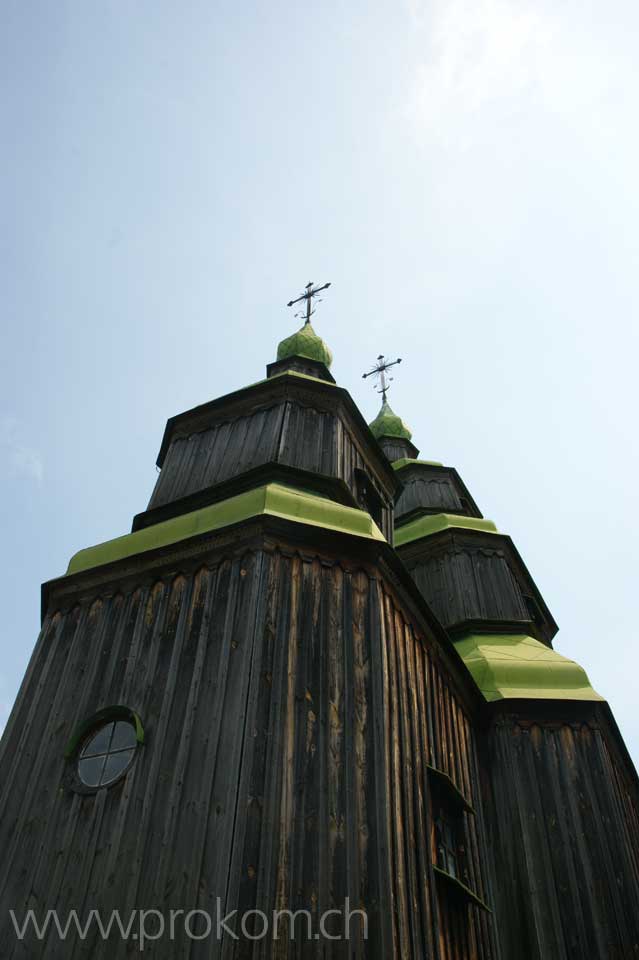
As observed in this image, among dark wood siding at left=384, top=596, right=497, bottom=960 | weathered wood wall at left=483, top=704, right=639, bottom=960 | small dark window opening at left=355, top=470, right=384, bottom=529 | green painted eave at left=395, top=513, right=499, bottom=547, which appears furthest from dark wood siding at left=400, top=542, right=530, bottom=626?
dark wood siding at left=384, top=596, right=497, bottom=960

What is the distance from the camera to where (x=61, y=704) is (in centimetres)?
940

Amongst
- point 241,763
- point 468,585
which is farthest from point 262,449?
point 468,585

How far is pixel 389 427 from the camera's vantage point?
27.3 m

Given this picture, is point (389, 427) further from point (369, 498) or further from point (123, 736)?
point (123, 736)

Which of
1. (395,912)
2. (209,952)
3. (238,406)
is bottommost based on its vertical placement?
(209,952)

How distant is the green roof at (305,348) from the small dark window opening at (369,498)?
4806 millimetres

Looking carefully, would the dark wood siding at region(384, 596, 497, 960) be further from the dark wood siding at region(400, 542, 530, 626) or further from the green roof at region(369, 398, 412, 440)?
the green roof at region(369, 398, 412, 440)

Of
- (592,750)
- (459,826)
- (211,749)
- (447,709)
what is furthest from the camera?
(592,750)

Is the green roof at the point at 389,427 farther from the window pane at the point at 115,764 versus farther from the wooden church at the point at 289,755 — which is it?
the window pane at the point at 115,764

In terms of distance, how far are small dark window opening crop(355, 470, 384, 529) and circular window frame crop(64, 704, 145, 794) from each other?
588 cm

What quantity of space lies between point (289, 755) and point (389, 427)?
65.6ft

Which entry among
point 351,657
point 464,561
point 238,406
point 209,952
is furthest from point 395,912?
point 464,561

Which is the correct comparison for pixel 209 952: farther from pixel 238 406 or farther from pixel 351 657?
pixel 238 406

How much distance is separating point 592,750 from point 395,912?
19.1 feet
